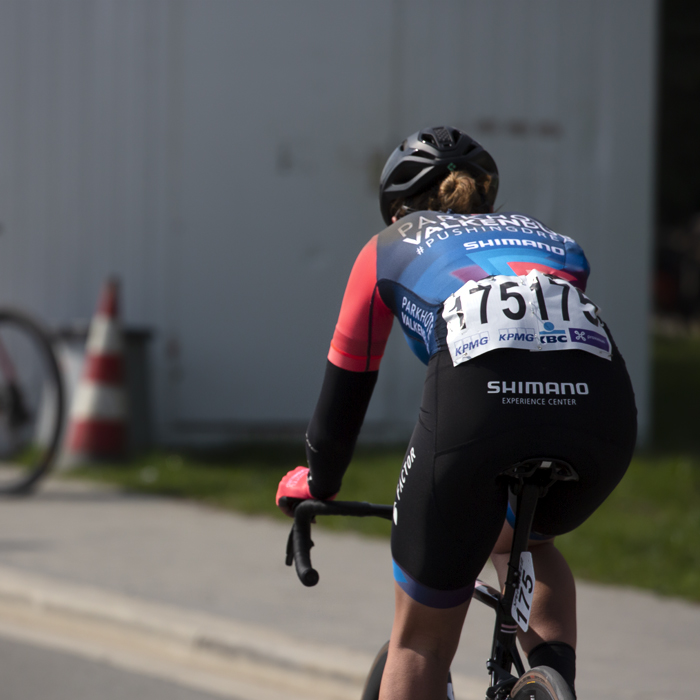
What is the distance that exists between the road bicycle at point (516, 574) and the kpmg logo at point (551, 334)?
239 mm

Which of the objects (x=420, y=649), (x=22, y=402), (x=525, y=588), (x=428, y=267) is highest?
(x=428, y=267)

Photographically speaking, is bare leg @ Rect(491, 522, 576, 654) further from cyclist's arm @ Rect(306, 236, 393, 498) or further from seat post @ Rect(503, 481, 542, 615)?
cyclist's arm @ Rect(306, 236, 393, 498)

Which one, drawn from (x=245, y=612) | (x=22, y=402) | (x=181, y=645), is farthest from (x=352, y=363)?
(x=22, y=402)

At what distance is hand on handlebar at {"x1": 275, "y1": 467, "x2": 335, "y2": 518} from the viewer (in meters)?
2.74

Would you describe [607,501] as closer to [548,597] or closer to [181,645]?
[181,645]

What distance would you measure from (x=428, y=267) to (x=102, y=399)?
633cm

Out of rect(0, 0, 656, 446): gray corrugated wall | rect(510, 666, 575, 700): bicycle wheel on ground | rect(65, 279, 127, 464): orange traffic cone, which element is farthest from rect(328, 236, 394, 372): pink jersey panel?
rect(0, 0, 656, 446): gray corrugated wall

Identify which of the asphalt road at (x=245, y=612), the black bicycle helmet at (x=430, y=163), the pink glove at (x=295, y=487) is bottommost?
the asphalt road at (x=245, y=612)

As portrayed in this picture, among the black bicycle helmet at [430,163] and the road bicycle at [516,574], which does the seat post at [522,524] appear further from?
the black bicycle helmet at [430,163]

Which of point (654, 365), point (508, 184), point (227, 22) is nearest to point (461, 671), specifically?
point (508, 184)

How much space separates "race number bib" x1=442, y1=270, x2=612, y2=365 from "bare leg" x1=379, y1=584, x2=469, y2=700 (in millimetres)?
537

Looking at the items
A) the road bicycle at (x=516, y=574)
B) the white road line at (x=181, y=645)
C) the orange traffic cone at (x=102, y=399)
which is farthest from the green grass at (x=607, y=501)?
the road bicycle at (x=516, y=574)

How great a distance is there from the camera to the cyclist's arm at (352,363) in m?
2.55

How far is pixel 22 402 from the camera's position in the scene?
7.90 metres
